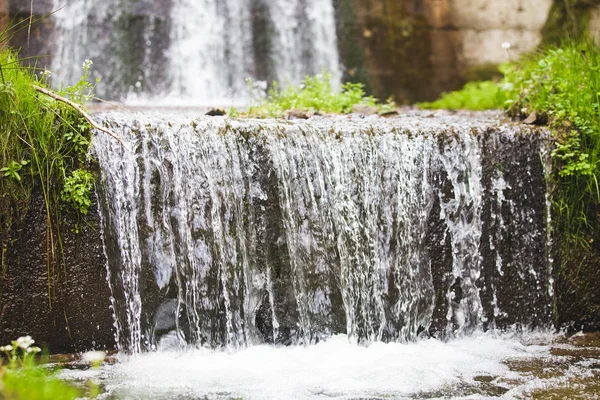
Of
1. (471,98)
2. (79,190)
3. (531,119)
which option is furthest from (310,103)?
(471,98)

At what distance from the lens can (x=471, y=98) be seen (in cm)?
841

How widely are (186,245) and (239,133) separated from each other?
837mm

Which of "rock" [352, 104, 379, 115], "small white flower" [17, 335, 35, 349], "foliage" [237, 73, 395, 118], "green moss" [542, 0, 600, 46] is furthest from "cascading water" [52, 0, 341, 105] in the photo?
"small white flower" [17, 335, 35, 349]

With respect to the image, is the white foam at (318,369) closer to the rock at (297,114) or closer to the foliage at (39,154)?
the foliage at (39,154)

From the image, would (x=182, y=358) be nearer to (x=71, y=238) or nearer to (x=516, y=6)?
(x=71, y=238)

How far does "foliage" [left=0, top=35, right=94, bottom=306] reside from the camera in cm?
380

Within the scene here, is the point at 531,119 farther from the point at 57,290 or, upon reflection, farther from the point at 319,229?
the point at 57,290

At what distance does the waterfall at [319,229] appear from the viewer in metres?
4.05

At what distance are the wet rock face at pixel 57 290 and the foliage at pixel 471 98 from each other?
503cm

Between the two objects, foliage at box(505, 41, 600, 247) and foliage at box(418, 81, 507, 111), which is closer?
foliage at box(505, 41, 600, 247)

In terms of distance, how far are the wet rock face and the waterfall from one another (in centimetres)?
A: 11

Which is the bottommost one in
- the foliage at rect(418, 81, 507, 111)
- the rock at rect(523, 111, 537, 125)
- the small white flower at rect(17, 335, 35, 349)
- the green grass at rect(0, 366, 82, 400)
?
the green grass at rect(0, 366, 82, 400)

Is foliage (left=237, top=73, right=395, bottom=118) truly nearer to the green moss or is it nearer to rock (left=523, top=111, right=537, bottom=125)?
rock (left=523, top=111, right=537, bottom=125)

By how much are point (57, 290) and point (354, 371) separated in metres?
1.92
